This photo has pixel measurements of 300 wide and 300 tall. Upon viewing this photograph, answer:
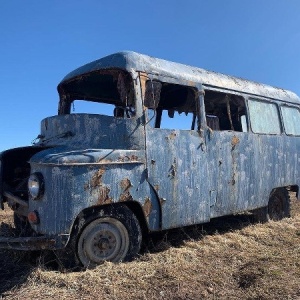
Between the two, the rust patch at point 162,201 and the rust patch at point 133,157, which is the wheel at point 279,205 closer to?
the rust patch at point 162,201

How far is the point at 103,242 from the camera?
418cm

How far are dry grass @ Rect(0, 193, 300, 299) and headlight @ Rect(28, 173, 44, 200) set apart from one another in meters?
0.84

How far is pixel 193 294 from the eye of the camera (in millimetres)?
3625

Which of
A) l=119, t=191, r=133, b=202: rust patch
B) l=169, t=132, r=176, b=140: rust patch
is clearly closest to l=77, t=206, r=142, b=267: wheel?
l=119, t=191, r=133, b=202: rust patch

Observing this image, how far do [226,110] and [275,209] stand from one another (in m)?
2.49

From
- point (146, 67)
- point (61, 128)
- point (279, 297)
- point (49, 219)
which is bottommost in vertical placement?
point (279, 297)

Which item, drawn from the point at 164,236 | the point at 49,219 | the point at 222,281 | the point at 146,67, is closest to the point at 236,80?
the point at 146,67

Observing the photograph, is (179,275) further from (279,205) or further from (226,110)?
(279,205)

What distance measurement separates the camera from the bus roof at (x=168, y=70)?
4.62 meters

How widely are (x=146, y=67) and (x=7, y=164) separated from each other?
7.77 ft

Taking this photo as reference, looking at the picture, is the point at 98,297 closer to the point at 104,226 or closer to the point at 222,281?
the point at 104,226

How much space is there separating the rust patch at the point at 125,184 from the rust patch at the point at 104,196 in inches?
8.5

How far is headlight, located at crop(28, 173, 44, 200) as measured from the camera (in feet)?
12.7

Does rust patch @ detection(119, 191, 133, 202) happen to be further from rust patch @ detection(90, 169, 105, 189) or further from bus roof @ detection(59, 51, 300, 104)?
bus roof @ detection(59, 51, 300, 104)
